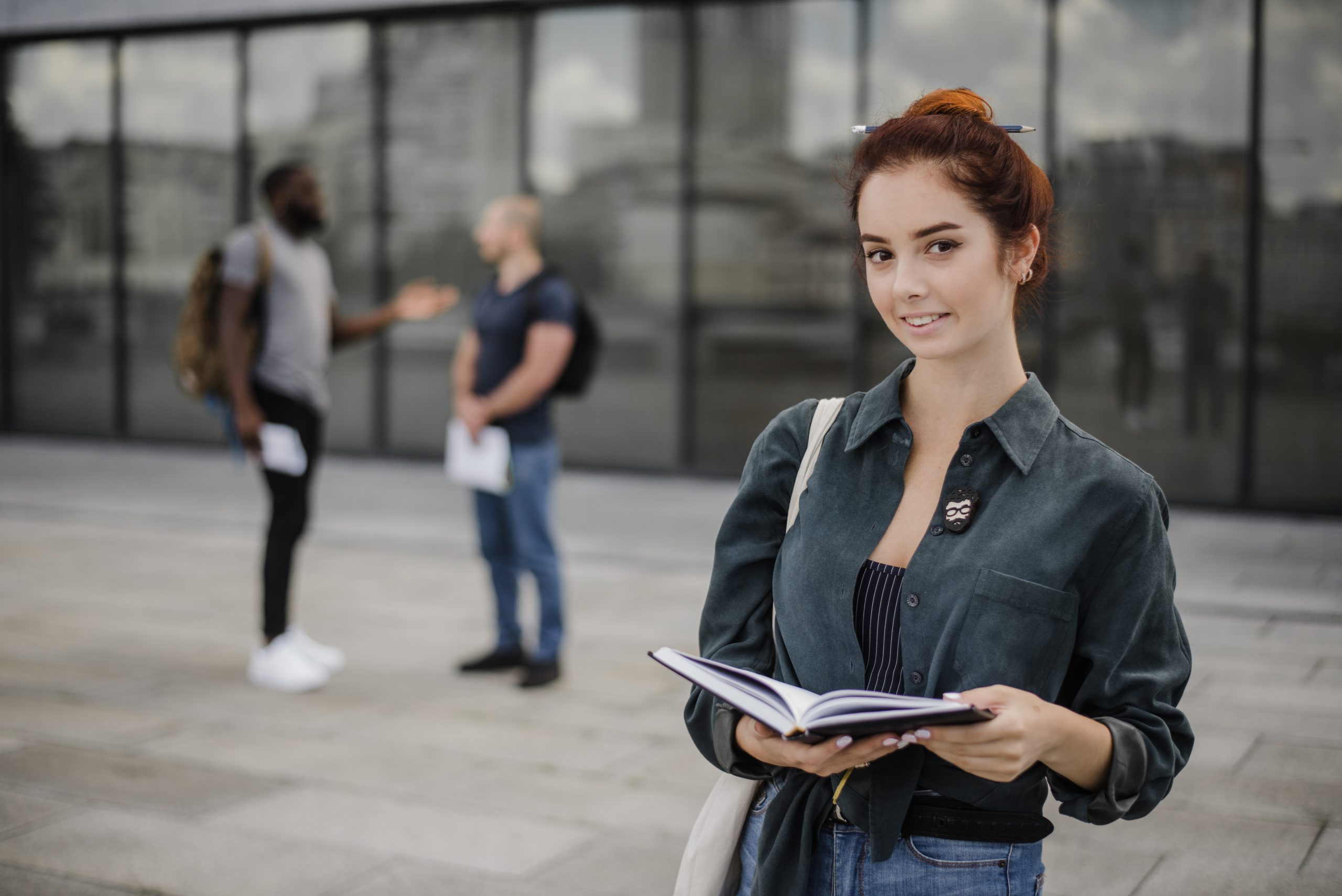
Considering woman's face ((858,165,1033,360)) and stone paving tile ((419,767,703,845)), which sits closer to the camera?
woman's face ((858,165,1033,360))

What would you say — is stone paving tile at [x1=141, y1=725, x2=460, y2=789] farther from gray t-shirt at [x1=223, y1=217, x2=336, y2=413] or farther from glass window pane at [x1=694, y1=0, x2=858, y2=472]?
glass window pane at [x1=694, y1=0, x2=858, y2=472]

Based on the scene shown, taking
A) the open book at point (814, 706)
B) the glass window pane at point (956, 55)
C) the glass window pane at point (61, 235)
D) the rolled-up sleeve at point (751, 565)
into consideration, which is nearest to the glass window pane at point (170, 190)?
the glass window pane at point (61, 235)

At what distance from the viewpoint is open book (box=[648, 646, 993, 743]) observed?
1485mm

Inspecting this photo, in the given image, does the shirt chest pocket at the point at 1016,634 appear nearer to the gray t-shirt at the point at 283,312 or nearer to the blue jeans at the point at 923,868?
the blue jeans at the point at 923,868

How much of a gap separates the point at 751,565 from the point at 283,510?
401 centimetres

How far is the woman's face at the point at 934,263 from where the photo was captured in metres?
1.71

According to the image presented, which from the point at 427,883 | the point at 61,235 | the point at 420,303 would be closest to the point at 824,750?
the point at 427,883

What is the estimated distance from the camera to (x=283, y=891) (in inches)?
141

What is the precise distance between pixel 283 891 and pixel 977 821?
94.0 inches

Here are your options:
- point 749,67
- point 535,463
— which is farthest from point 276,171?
point 749,67

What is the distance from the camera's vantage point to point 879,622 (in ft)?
5.80

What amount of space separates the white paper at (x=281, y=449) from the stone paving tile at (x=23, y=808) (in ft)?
5.19

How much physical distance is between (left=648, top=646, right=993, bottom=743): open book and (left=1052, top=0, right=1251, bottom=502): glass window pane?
28.2 ft

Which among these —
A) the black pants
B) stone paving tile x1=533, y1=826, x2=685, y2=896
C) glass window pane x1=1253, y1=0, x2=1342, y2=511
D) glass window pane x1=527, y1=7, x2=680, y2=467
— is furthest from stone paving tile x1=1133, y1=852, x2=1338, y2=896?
glass window pane x1=527, y1=7, x2=680, y2=467
